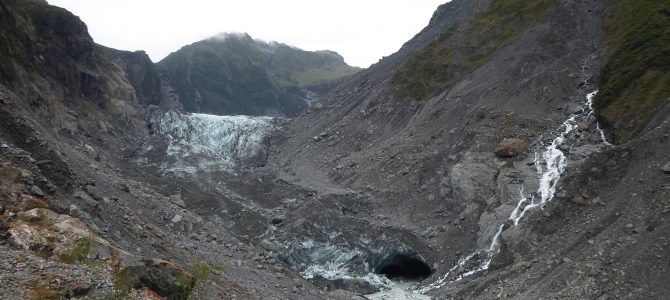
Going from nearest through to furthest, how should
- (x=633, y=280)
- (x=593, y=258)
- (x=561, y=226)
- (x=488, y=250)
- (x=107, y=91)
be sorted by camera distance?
(x=633, y=280), (x=593, y=258), (x=561, y=226), (x=488, y=250), (x=107, y=91)

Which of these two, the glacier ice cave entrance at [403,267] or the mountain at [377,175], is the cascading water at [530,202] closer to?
the mountain at [377,175]

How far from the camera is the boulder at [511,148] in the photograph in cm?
4534

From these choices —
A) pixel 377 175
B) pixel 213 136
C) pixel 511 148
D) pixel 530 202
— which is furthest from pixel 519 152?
pixel 213 136

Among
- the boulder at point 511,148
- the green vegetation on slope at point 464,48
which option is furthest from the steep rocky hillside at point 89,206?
the green vegetation on slope at point 464,48

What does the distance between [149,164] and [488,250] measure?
4480 cm

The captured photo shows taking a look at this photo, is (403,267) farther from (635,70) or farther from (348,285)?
(635,70)

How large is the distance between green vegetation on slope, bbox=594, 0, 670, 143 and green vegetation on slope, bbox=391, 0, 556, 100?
1471cm

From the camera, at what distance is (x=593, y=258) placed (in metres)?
25.8

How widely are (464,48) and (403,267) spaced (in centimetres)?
4315

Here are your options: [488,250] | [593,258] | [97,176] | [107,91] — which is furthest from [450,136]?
[107,91]

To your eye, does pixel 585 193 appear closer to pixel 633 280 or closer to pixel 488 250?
pixel 488 250

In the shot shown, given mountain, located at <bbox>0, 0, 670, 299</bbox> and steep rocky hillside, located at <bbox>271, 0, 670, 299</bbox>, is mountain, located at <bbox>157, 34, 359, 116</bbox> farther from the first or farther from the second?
steep rocky hillside, located at <bbox>271, 0, 670, 299</bbox>

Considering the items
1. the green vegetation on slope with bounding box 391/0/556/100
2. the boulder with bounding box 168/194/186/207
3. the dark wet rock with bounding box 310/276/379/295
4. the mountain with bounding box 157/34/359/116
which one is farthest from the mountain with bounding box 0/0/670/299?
the mountain with bounding box 157/34/359/116

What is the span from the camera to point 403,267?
41.3 m
